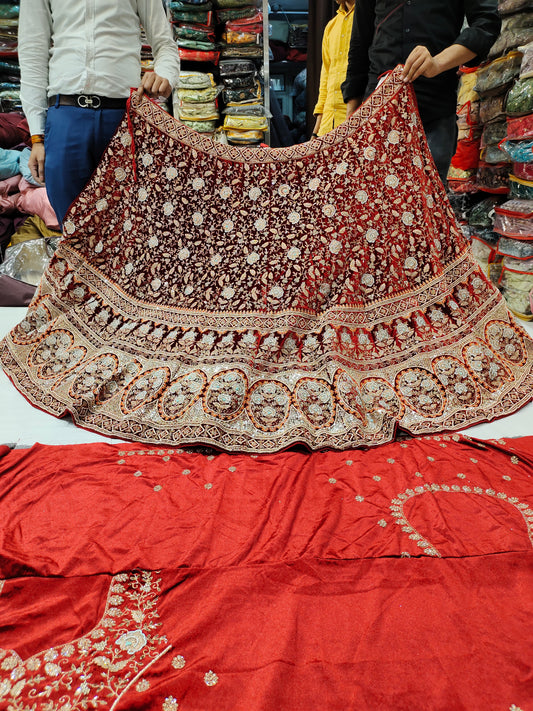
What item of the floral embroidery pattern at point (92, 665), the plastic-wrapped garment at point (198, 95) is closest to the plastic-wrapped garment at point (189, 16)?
the plastic-wrapped garment at point (198, 95)

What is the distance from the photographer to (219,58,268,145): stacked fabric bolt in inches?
162

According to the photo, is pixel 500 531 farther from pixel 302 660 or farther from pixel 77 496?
pixel 77 496

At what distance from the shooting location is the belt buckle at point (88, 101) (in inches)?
73.6

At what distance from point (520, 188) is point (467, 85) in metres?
1.21

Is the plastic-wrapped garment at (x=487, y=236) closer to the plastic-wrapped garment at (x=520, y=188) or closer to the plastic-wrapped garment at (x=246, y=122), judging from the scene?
the plastic-wrapped garment at (x=520, y=188)

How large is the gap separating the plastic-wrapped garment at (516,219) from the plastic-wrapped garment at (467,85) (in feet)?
3.38

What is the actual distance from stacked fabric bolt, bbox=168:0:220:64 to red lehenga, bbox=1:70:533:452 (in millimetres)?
2717

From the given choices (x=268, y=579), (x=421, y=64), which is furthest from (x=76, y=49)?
(x=268, y=579)

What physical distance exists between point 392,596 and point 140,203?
1.68 m

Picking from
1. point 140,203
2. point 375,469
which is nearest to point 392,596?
point 375,469

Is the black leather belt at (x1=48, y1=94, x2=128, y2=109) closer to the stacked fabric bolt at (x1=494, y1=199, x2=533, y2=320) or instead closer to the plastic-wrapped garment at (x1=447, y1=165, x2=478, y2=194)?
the stacked fabric bolt at (x1=494, y1=199, x2=533, y2=320)

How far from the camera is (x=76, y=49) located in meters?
1.80

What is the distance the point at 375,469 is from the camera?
1.38 m

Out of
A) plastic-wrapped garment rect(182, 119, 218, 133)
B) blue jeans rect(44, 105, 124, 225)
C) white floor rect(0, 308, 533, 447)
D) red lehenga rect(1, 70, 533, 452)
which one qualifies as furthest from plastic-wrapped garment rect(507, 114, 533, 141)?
plastic-wrapped garment rect(182, 119, 218, 133)
